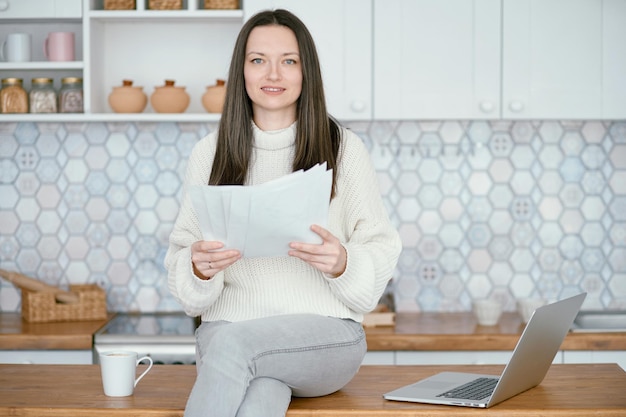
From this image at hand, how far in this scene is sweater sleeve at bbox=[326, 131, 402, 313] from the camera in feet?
6.69

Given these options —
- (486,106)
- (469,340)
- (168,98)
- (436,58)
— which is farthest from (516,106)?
(168,98)

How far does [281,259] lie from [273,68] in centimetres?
47

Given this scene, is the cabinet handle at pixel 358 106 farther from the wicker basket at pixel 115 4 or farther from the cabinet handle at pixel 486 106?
the wicker basket at pixel 115 4

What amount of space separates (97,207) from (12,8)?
2.83ft

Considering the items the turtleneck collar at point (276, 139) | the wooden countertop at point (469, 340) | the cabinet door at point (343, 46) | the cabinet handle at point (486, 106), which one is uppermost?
the cabinet door at point (343, 46)

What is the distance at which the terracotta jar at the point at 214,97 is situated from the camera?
Answer: 339 cm

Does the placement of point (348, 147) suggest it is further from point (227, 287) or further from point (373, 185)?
point (227, 287)

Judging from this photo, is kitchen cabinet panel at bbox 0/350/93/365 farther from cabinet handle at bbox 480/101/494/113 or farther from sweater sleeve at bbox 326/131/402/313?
cabinet handle at bbox 480/101/494/113

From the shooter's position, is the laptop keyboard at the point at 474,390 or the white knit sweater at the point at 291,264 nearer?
the laptop keyboard at the point at 474,390

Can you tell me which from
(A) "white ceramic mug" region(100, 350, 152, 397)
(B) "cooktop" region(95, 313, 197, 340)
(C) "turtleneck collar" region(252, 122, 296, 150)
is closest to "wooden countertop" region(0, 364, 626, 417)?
(A) "white ceramic mug" region(100, 350, 152, 397)

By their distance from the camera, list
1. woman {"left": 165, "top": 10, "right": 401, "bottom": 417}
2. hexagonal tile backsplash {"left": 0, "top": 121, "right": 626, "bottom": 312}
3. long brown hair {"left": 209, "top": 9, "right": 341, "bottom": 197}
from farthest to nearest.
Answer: hexagonal tile backsplash {"left": 0, "top": 121, "right": 626, "bottom": 312} < long brown hair {"left": 209, "top": 9, "right": 341, "bottom": 197} < woman {"left": 165, "top": 10, "right": 401, "bottom": 417}

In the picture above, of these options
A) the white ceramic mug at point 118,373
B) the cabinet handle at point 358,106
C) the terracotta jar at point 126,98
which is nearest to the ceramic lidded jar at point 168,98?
the terracotta jar at point 126,98

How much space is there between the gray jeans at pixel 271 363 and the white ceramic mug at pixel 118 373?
0.17 m

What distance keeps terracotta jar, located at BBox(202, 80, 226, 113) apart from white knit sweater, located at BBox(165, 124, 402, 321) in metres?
1.12
